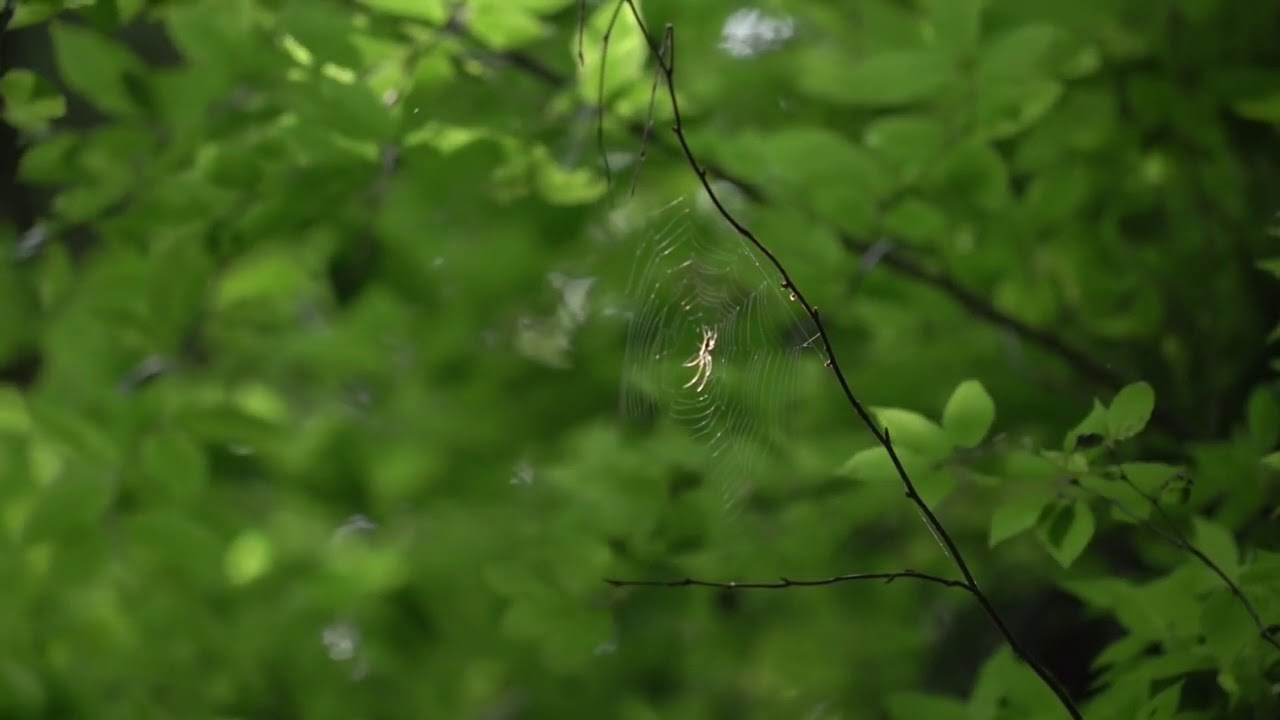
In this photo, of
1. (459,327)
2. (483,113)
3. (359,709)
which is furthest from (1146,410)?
(359,709)

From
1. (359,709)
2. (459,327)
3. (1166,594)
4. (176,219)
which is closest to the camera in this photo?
(1166,594)

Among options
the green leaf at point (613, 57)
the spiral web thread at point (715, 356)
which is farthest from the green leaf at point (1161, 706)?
the green leaf at point (613, 57)

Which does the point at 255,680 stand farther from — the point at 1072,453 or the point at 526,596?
the point at 1072,453

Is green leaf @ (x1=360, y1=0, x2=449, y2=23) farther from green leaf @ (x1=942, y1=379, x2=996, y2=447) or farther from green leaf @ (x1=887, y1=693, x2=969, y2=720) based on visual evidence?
green leaf @ (x1=887, y1=693, x2=969, y2=720)

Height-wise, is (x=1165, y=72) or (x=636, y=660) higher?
(x=1165, y=72)

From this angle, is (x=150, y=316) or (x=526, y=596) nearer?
(x=526, y=596)

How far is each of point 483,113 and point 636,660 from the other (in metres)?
1.31

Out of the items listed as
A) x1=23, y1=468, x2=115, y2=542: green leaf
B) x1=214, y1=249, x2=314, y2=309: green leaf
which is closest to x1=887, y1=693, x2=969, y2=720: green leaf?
x1=23, y1=468, x2=115, y2=542: green leaf

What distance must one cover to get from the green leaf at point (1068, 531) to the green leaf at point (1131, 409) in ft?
0.33

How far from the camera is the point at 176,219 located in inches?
64.3

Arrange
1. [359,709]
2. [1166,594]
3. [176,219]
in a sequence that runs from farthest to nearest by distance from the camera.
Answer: [359,709]
[176,219]
[1166,594]

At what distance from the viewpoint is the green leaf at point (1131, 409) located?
103 centimetres

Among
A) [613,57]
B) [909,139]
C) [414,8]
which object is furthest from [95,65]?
[909,139]

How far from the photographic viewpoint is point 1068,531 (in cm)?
113
